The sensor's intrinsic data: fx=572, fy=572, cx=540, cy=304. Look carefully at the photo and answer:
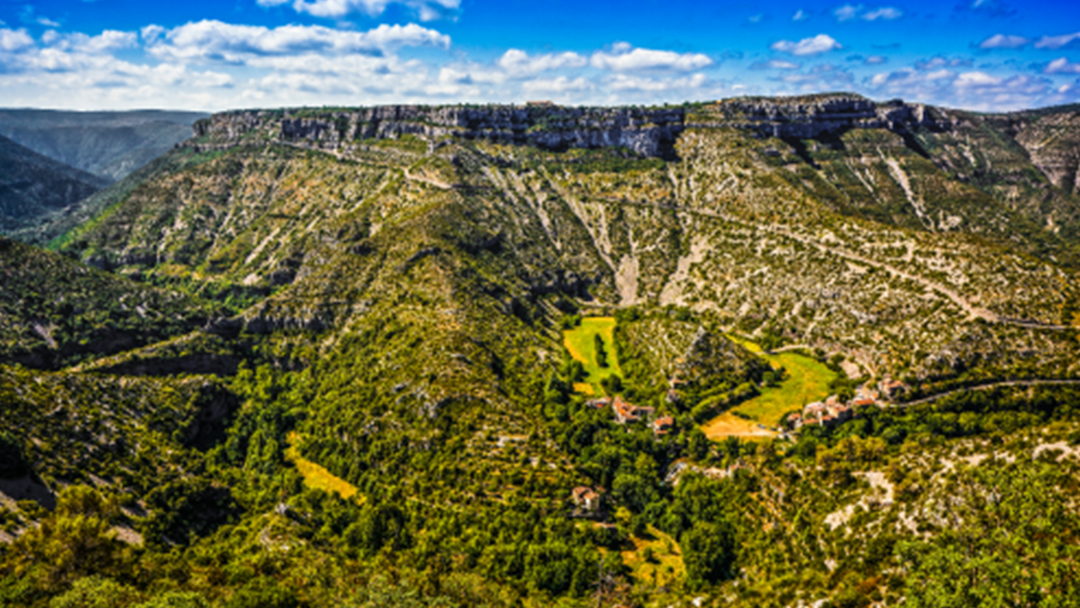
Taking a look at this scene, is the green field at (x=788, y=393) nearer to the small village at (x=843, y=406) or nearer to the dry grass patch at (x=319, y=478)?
the small village at (x=843, y=406)

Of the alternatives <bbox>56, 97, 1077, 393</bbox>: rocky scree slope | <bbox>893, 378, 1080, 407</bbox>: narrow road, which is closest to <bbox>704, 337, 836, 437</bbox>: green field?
<bbox>56, 97, 1077, 393</bbox>: rocky scree slope

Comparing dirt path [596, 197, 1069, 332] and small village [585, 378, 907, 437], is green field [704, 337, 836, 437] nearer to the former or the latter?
small village [585, 378, 907, 437]

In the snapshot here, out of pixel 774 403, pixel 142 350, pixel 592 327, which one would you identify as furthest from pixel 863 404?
pixel 142 350

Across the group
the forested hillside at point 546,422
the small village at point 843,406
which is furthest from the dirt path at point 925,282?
the small village at point 843,406

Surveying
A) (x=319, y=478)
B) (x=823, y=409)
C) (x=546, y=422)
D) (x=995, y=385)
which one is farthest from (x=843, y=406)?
(x=319, y=478)

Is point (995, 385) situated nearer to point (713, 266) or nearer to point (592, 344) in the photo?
point (592, 344)

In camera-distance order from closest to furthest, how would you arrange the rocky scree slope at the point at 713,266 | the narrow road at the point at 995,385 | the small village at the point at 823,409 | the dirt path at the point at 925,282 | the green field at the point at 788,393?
1. the narrow road at the point at 995,385
2. the small village at the point at 823,409
3. the green field at the point at 788,393
4. the dirt path at the point at 925,282
5. the rocky scree slope at the point at 713,266
